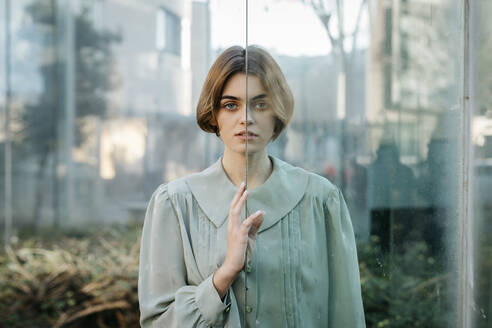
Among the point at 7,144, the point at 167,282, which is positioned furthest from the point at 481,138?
the point at 7,144

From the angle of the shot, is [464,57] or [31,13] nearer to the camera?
[464,57]

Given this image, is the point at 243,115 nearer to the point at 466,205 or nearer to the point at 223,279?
the point at 223,279

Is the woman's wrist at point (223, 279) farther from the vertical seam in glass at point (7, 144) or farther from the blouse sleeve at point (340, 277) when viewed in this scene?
the vertical seam in glass at point (7, 144)

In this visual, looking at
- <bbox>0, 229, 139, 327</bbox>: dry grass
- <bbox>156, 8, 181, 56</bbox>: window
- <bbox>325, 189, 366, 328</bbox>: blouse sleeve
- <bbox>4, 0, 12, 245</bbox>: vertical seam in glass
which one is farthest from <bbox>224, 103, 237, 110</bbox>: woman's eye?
<bbox>4, 0, 12, 245</bbox>: vertical seam in glass

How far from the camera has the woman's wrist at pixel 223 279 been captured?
116cm

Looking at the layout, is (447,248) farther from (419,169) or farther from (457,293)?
(419,169)

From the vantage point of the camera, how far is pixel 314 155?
61.6 inches

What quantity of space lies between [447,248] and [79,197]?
420 cm

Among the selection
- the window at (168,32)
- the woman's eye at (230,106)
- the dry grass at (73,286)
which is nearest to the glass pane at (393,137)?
the woman's eye at (230,106)

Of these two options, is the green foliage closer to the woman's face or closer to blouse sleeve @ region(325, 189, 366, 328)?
blouse sleeve @ region(325, 189, 366, 328)

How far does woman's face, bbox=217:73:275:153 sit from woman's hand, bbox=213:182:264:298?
162 mm

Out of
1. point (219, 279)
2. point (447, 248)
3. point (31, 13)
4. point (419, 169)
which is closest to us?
point (219, 279)

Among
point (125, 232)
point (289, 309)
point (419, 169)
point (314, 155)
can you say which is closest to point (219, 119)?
point (314, 155)

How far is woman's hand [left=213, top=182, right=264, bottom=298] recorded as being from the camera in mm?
1158
